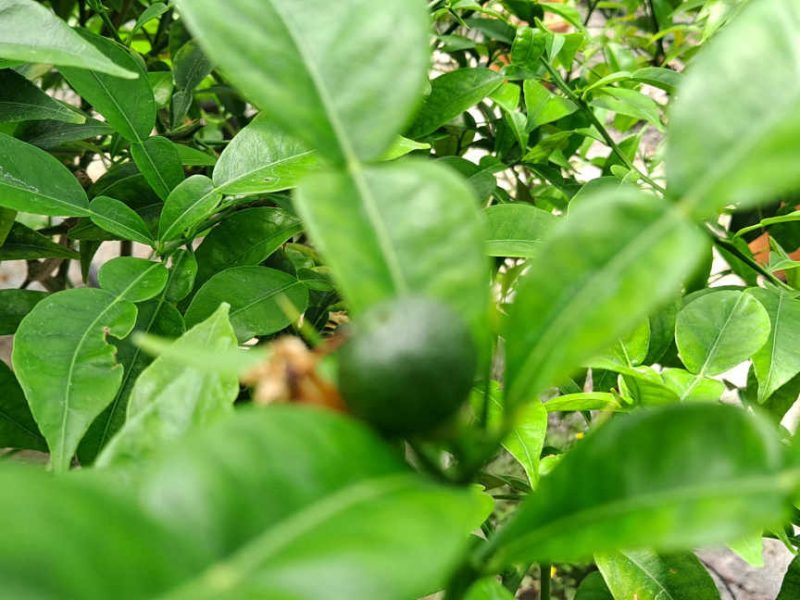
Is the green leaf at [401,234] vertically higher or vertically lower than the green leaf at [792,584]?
higher

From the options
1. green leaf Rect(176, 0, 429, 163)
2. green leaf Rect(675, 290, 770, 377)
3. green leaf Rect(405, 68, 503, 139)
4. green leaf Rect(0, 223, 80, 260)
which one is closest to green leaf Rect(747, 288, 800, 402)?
green leaf Rect(675, 290, 770, 377)

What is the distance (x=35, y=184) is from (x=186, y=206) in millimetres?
117

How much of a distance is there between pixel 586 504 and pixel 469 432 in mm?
48

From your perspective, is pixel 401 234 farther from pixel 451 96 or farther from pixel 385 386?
pixel 451 96

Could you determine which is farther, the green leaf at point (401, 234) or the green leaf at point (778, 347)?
the green leaf at point (778, 347)

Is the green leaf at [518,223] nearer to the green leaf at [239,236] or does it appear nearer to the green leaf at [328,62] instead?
the green leaf at [239,236]

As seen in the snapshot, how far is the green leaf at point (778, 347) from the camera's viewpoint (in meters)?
0.60

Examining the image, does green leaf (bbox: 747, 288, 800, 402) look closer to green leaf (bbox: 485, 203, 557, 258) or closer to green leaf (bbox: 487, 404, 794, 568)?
green leaf (bbox: 485, 203, 557, 258)

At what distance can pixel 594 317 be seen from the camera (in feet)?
0.79

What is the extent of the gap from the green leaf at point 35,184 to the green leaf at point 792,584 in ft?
2.24

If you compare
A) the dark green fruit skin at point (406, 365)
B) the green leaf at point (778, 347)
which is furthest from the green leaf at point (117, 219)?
the green leaf at point (778, 347)

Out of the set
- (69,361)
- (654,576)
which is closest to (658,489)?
(69,361)

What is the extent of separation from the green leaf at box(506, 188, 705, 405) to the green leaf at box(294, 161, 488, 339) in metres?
0.02

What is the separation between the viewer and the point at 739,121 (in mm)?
249
